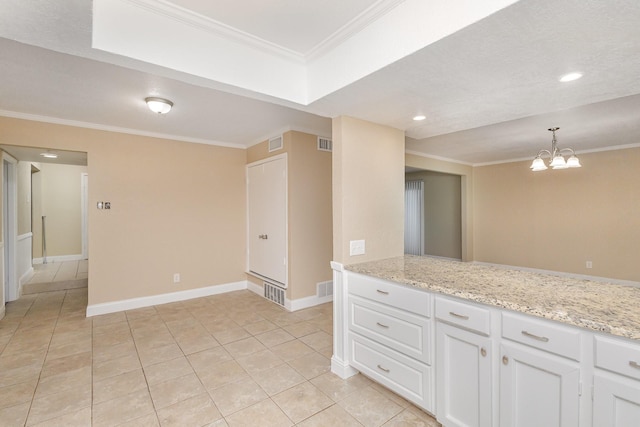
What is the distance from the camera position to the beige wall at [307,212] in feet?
13.3

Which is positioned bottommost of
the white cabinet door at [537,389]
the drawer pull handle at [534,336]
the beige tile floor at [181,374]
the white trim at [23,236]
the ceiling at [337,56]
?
the beige tile floor at [181,374]

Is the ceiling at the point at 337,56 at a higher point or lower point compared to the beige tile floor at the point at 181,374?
higher

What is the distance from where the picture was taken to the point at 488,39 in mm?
1466

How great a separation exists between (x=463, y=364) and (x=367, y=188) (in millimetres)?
1540

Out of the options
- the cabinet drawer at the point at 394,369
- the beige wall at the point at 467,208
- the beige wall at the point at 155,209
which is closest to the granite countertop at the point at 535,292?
the cabinet drawer at the point at 394,369

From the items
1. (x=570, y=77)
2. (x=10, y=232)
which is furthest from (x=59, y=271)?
(x=570, y=77)

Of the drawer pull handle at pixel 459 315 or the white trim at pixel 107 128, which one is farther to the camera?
the white trim at pixel 107 128

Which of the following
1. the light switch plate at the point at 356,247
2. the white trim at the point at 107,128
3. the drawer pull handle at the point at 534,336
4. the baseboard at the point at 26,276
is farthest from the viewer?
the baseboard at the point at 26,276

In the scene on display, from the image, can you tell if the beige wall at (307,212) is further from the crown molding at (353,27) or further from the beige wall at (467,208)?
the beige wall at (467,208)

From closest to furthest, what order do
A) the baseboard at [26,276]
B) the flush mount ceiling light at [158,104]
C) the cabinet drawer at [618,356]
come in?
1. the cabinet drawer at [618,356]
2. the flush mount ceiling light at [158,104]
3. the baseboard at [26,276]

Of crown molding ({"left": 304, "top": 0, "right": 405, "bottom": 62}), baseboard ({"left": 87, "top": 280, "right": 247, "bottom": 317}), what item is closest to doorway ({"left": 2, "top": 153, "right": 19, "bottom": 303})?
baseboard ({"left": 87, "top": 280, "right": 247, "bottom": 317})

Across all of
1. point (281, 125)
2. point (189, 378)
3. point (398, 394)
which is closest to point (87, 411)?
point (189, 378)

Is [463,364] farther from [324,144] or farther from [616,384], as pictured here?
[324,144]

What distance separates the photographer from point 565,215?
5.82 meters
